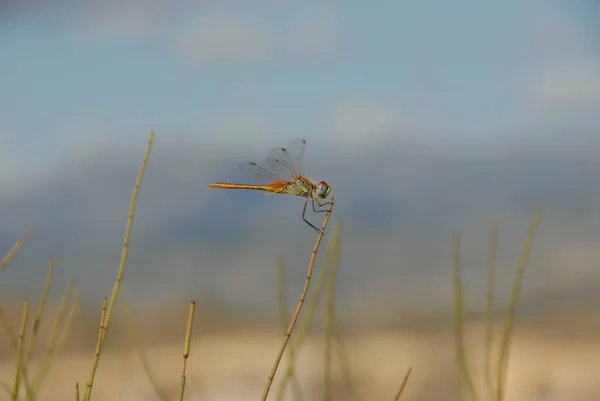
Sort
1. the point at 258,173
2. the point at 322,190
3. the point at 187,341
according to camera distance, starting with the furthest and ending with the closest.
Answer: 1. the point at 258,173
2. the point at 322,190
3. the point at 187,341

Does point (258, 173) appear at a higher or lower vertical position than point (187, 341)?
higher

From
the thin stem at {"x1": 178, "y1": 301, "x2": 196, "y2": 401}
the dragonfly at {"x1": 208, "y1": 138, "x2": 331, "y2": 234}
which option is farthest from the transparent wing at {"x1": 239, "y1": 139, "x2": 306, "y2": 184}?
the thin stem at {"x1": 178, "y1": 301, "x2": 196, "y2": 401}

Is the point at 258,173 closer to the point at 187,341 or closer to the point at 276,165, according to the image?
the point at 276,165

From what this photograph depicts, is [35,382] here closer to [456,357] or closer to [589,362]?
[456,357]

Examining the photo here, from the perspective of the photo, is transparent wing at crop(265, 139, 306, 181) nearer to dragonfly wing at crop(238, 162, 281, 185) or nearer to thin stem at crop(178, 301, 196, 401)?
dragonfly wing at crop(238, 162, 281, 185)

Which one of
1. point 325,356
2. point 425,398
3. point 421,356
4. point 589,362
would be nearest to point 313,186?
point 325,356

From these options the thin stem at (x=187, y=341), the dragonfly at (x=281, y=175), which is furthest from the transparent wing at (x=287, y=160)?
the thin stem at (x=187, y=341)

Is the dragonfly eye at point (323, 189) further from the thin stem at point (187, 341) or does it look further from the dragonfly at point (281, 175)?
the thin stem at point (187, 341)

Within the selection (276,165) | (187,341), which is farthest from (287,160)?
(187,341)
